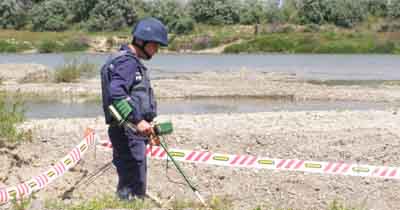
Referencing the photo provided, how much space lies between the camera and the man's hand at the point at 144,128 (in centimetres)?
633

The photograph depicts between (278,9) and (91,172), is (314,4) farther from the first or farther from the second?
(91,172)

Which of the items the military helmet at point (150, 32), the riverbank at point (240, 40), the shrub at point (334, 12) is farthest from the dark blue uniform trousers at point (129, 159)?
the shrub at point (334, 12)

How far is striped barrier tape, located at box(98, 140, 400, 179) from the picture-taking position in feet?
32.3

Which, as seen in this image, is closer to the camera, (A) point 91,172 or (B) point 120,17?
(A) point 91,172

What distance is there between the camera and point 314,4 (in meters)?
92.8

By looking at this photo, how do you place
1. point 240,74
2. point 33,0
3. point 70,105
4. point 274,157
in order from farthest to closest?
point 33,0, point 240,74, point 70,105, point 274,157

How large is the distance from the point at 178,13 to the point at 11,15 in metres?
22.3

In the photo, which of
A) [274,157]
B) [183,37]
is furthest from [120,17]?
[274,157]

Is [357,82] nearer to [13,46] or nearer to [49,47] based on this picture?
[49,47]

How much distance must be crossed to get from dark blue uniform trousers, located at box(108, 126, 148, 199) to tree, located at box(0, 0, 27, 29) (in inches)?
3525

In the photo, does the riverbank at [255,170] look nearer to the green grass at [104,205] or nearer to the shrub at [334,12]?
the green grass at [104,205]

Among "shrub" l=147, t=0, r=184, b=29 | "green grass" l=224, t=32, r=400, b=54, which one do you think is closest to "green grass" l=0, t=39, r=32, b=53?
"shrub" l=147, t=0, r=184, b=29

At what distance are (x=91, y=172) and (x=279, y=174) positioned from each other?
280 cm

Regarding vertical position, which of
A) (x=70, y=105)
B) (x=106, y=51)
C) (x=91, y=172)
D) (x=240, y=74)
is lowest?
(x=106, y=51)
